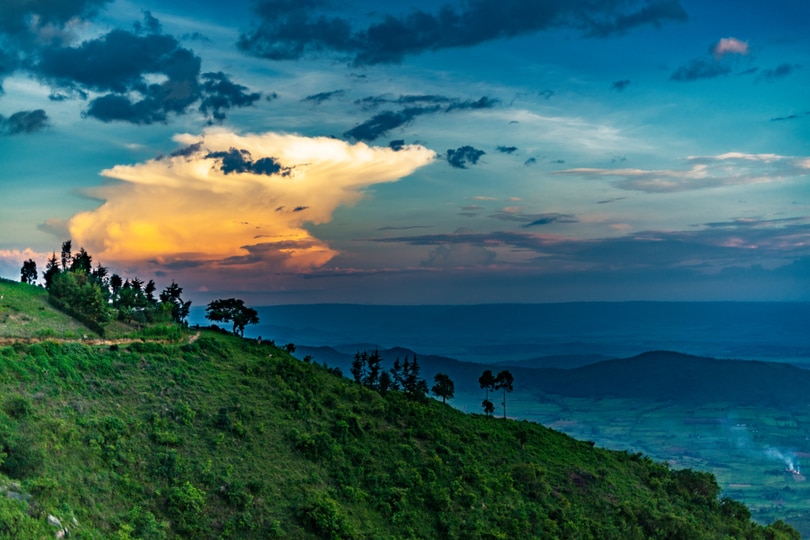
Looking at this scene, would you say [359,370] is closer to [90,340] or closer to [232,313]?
[232,313]

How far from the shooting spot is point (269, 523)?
47.1 metres

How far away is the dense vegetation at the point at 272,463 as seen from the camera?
41.3m

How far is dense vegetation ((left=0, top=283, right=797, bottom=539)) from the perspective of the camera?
136 ft

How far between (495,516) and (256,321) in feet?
190

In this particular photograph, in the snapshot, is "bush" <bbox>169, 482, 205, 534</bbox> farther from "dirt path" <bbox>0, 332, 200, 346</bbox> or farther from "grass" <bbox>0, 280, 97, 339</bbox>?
"grass" <bbox>0, 280, 97, 339</bbox>

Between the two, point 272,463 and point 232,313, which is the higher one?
point 232,313

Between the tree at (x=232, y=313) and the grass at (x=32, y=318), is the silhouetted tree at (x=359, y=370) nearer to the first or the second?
the tree at (x=232, y=313)

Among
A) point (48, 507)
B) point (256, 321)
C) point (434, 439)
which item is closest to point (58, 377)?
point (48, 507)

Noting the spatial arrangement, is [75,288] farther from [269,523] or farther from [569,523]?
[569,523]

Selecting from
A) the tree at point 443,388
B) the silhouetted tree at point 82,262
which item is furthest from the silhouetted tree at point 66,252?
the tree at point 443,388

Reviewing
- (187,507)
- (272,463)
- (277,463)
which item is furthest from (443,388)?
(187,507)

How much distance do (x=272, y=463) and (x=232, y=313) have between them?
49834 millimetres

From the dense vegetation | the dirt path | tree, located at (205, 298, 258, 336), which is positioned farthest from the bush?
tree, located at (205, 298, 258, 336)

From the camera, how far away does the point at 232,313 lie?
101 meters
